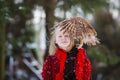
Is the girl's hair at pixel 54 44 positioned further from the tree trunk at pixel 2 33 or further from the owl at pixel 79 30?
the tree trunk at pixel 2 33

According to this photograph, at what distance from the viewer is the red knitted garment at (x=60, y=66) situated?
126 inches

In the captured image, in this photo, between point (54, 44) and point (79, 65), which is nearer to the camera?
point (79, 65)

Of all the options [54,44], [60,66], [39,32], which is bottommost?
[60,66]

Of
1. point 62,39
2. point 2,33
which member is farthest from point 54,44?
point 2,33

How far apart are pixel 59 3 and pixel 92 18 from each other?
5.01 metres

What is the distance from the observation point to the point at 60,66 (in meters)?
3.19

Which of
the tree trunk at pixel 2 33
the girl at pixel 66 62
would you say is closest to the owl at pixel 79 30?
the girl at pixel 66 62

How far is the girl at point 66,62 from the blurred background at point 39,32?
1481 millimetres

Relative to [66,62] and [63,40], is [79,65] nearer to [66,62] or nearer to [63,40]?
[66,62]

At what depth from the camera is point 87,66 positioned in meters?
3.22

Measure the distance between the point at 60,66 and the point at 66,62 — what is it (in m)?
0.06

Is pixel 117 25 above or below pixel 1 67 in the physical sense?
above

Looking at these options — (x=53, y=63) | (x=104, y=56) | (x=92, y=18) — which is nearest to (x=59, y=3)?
(x=104, y=56)

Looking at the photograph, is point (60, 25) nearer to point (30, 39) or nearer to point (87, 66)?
point (87, 66)
